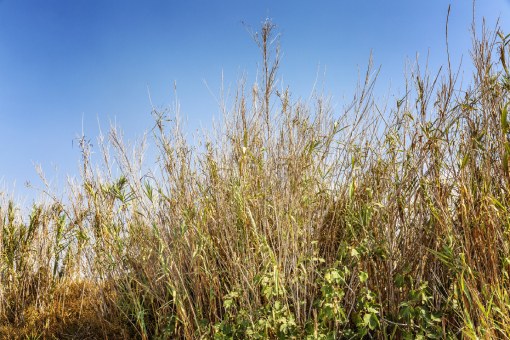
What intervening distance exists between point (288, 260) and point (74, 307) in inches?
104

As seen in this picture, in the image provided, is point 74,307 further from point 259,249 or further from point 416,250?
point 416,250

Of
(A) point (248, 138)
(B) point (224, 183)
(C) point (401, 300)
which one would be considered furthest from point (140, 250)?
(C) point (401, 300)

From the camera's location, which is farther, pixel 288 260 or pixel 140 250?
pixel 140 250

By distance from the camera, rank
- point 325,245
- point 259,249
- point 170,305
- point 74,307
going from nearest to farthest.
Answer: point 259,249
point 325,245
point 170,305
point 74,307

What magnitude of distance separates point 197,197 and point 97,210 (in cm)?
107

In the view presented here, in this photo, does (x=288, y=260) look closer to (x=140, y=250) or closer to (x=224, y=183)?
(x=224, y=183)

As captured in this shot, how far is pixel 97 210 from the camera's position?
11.6 ft

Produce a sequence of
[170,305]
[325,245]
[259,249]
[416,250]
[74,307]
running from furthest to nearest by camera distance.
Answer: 1. [74,307]
2. [170,305]
3. [325,245]
4. [416,250]
5. [259,249]

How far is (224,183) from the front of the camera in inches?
110

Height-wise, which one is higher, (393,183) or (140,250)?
(393,183)

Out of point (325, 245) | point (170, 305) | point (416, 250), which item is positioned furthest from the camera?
point (170, 305)

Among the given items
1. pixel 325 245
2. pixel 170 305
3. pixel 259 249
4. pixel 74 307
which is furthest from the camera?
pixel 74 307

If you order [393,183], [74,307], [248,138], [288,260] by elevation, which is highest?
[248,138]

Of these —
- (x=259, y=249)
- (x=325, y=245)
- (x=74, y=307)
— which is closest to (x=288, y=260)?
(x=259, y=249)
